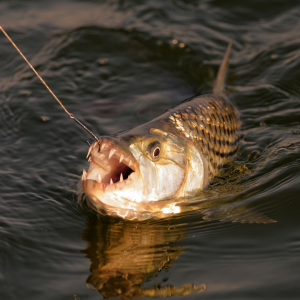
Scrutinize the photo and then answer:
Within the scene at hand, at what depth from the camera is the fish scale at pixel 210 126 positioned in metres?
3.20

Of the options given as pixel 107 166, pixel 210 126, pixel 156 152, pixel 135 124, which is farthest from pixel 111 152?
pixel 135 124

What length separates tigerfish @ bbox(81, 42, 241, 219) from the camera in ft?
8.49

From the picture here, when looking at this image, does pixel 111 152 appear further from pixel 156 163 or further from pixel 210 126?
pixel 210 126

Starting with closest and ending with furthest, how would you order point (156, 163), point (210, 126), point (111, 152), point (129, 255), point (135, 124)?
1. point (111, 152)
2. point (129, 255)
3. point (156, 163)
4. point (210, 126)
5. point (135, 124)

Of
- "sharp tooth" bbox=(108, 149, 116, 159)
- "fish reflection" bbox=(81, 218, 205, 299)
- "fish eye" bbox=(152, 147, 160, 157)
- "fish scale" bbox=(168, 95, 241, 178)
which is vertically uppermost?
"fish scale" bbox=(168, 95, 241, 178)

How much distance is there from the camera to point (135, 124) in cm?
462

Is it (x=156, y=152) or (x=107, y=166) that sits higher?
(x=156, y=152)

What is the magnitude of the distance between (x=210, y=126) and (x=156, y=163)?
32.5 inches

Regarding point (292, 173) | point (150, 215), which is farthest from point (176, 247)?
point (292, 173)

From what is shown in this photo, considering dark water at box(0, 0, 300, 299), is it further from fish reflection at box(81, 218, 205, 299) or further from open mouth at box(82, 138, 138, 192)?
open mouth at box(82, 138, 138, 192)

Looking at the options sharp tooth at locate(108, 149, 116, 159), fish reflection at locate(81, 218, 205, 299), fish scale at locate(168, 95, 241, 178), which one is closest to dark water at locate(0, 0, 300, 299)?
fish reflection at locate(81, 218, 205, 299)

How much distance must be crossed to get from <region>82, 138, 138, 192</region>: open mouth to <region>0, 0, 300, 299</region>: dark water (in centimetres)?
42

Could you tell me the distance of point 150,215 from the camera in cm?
290

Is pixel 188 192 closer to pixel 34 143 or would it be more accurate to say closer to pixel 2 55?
pixel 34 143
